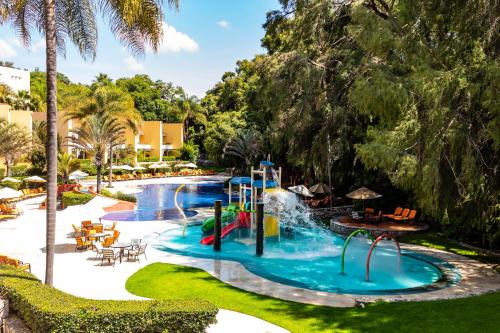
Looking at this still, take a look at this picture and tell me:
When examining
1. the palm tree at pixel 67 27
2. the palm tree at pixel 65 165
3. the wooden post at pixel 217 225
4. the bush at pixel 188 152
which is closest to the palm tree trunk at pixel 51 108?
the palm tree at pixel 67 27

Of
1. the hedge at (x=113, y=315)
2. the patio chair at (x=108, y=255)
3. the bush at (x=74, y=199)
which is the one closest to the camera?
the hedge at (x=113, y=315)

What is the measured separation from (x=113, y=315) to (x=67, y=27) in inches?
285

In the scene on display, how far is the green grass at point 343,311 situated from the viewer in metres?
9.52

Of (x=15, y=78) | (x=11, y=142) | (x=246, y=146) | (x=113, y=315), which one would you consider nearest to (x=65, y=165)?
(x=11, y=142)

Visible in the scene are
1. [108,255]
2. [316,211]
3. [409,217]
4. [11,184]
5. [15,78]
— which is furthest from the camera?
[15,78]

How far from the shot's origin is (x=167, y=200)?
113ft

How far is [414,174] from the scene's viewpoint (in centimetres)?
1300

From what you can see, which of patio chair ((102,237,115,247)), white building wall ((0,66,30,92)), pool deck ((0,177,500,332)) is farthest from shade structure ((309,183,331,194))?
white building wall ((0,66,30,92))

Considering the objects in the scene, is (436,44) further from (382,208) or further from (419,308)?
(382,208)

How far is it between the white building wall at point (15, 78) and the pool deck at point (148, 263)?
191 ft

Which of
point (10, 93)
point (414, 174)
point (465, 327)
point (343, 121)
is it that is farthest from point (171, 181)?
point (465, 327)

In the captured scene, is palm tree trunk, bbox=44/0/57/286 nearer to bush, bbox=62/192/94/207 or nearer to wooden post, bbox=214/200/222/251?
wooden post, bbox=214/200/222/251

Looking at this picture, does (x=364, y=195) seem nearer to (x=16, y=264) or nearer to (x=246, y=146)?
(x=16, y=264)

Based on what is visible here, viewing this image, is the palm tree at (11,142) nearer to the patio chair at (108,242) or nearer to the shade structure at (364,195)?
the patio chair at (108,242)
